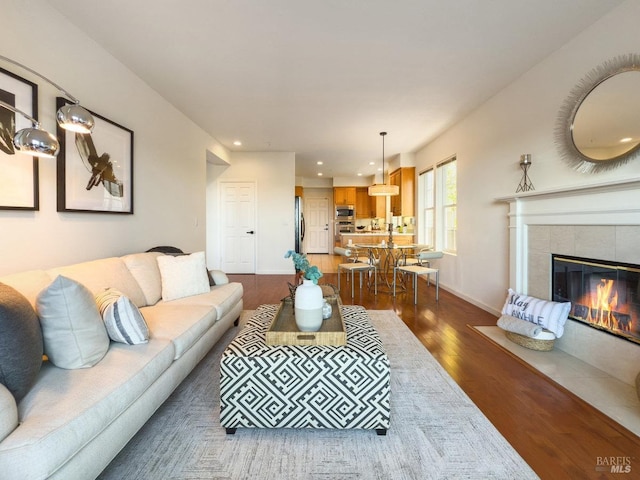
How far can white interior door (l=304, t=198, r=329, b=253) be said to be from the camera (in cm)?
1091

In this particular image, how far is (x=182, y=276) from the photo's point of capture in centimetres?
258

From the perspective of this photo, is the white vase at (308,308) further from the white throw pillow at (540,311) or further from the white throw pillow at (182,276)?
the white throw pillow at (540,311)

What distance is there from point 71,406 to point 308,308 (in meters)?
1.04

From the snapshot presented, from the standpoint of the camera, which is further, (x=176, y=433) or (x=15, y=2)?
(x=15, y=2)

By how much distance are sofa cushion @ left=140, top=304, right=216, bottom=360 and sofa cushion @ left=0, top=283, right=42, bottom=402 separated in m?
0.64

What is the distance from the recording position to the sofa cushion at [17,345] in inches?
39.8

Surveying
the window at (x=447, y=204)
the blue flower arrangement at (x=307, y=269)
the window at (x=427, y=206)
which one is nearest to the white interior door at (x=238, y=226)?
the window at (x=427, y=206)

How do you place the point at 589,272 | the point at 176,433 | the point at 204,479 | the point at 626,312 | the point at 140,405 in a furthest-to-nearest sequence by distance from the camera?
the point at 589,272 < the point at 626,312 < the point at 176,433 < the point at 140,405 < the point at 204,479

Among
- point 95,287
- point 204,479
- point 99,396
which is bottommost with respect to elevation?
point 204,479

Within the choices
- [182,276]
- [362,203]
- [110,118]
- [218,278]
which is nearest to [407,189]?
[362,203]

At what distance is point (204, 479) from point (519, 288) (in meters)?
3.09

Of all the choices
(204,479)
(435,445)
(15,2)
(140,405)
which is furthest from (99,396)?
(15,2)

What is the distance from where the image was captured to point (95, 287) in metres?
1.87

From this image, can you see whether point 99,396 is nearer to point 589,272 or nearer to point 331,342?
point 331,342
